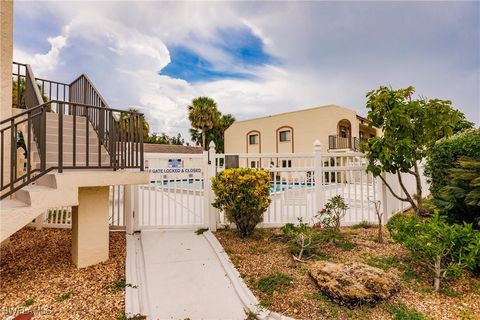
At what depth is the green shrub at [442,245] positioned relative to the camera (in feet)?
9.75

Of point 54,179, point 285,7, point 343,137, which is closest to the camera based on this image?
point 54,179

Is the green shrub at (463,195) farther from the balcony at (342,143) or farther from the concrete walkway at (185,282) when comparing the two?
the balcony at (342,143)

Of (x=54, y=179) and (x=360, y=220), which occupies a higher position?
(x=54, y=179)

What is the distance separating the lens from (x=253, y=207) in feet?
16.6

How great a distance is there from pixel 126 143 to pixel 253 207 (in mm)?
2754

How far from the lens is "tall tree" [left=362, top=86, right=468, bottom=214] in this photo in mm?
5074

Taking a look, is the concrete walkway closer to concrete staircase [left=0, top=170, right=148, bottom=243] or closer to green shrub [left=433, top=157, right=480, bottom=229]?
concrete staircase [left=0, top=170, right=148, bottom=243]

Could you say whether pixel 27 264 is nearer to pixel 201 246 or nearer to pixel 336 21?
pixel 201 246

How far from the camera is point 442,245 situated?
9.89 ft

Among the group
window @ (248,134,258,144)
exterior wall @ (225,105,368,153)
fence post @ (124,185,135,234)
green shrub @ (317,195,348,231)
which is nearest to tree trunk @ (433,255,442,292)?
green shrub @ (317,195,348,231)

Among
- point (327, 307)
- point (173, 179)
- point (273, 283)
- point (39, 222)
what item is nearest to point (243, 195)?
point (173, 179)

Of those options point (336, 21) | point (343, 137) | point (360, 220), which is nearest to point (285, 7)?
point (336, 21)

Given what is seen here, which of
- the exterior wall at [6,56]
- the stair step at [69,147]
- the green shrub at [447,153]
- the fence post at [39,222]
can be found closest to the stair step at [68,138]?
the stair step at [69,147]

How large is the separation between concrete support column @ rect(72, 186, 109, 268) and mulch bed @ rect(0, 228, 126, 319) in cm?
17
